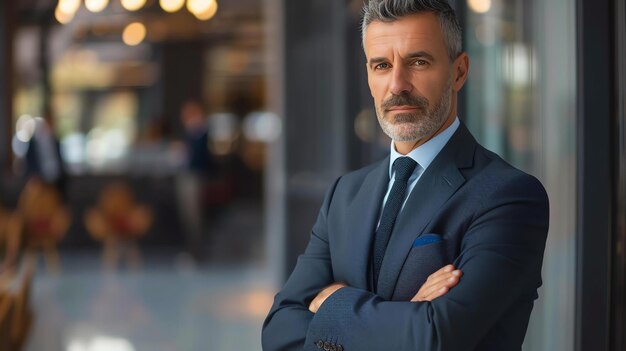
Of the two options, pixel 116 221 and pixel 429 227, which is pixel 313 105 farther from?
pixel 429 227

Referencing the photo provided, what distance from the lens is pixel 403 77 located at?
61.1 inches

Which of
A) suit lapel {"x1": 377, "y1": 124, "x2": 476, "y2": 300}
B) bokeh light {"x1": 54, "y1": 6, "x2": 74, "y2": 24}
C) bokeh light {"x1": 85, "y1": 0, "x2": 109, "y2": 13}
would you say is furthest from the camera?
bokeh light {"x1": 54, "y1": 6, "x2": 74, "y2": 24}

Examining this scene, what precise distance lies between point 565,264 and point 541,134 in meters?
0.47

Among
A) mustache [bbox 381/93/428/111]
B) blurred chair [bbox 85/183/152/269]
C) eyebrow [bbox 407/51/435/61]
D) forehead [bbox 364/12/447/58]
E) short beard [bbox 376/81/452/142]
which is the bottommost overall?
blurred chair [bbox 85/183/152/269]

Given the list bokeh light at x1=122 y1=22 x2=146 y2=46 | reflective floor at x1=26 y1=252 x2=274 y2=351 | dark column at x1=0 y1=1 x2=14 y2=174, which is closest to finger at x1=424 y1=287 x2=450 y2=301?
reflective floor at x1=26 y1=252 x2=274 y2=351

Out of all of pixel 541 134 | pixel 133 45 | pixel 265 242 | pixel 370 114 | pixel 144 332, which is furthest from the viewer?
pixel 133 45

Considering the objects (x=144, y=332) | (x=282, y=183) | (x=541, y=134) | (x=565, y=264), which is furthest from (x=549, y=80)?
(x=282, y=183)

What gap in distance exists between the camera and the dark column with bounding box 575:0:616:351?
2.32m

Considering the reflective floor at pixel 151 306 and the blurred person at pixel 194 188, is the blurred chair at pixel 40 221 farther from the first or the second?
the blurred person at pixel 194 188

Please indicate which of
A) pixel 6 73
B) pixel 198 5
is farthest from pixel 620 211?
pixel 6 73

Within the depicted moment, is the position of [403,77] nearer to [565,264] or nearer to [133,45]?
[565,264]

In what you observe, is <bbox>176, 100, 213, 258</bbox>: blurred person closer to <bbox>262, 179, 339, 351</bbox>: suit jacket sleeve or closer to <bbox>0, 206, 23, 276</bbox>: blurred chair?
<bbox>0, 206, 23, 276</bbox>: blurred chair

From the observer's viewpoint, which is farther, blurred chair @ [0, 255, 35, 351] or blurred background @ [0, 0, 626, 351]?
blurred chair @ [0, 255, 35, 351]

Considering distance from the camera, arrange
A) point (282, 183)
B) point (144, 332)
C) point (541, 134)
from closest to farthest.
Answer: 1. point (541, 134)
2. point (144, 332)
3. point (282, 183)
